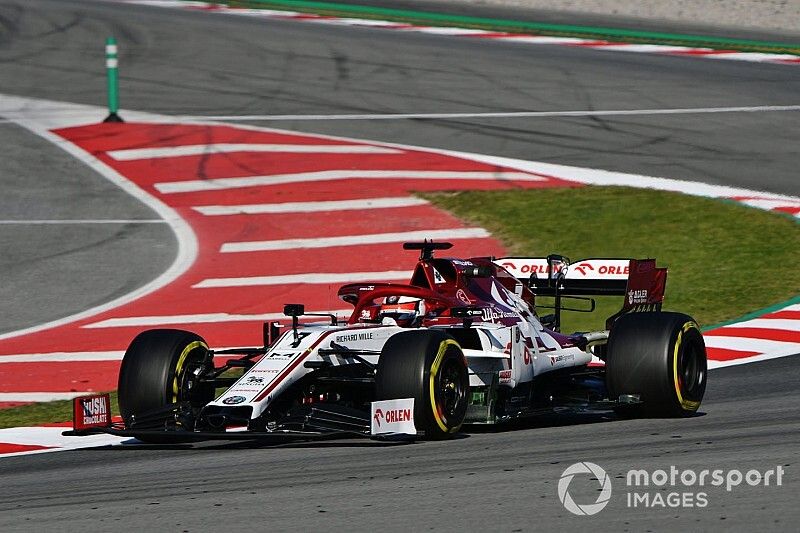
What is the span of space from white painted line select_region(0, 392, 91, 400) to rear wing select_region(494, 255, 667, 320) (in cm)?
357

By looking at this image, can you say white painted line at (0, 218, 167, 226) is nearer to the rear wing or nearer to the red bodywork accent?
the rear wing

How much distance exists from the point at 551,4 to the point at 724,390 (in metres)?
25.3

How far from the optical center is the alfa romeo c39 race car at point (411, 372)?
952 cm

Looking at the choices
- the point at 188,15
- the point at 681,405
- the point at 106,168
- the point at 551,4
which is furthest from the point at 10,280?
the point at 551,4

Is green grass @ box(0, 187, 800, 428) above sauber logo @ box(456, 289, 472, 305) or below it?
above

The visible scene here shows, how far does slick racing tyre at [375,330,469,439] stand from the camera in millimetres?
9375

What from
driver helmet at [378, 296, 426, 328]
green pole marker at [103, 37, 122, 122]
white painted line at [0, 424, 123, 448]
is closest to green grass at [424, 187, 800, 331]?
driver helmet at [378, 296, 426, 328]

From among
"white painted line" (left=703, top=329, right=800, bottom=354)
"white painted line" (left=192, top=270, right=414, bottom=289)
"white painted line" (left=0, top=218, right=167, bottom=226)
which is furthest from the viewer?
"white painted line" (left=0, top=218, right=167, bottom=226)

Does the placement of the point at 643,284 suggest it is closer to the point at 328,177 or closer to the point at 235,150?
the point at 328,177

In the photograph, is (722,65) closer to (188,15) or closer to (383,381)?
(188,15)

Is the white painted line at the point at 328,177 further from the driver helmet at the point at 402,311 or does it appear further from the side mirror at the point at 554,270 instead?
the driver helmet at the point at 402,311

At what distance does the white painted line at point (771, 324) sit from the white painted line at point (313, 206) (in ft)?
18.3

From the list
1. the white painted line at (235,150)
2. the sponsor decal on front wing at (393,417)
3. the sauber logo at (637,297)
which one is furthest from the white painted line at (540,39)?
the sponsor decal on front wing at (393,417)

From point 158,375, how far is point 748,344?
5451 mm
